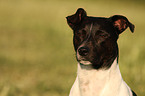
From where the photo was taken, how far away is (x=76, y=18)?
774 cm

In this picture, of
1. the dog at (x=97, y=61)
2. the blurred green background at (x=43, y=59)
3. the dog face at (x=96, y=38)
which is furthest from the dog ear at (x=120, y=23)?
the blurred green background at (x=43, y=59)

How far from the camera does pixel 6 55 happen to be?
51.4 feet

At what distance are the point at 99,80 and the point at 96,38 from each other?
0.86 m

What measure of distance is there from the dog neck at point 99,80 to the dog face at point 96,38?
4.8 inches

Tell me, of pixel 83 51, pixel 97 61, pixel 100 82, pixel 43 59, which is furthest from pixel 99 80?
pixel 43 59

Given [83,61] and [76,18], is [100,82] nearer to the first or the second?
[83,61]

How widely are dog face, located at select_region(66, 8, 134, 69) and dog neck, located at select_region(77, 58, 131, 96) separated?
12 centimetres

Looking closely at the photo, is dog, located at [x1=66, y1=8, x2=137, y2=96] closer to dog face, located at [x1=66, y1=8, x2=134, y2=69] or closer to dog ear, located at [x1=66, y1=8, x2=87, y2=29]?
dog face, located at [x1=66, y1=8, x2=134, y2=69]

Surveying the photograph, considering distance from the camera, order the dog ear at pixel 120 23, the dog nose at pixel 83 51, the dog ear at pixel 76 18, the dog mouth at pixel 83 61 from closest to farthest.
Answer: the dog nose at pixel 83 51
the dog mouth at pixel 83 61
the dog ear at pixel 120 23
the dog ear at pixel 76 18

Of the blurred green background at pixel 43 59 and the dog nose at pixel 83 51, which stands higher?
the dog nose at pixel 83 51

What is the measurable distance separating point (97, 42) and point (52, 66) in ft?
22.2

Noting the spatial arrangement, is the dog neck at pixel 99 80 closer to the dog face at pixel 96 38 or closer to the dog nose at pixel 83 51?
the dog face at pixel 96 38

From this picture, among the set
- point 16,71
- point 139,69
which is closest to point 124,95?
point 139,69

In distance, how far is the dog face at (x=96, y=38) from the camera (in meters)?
7.00
